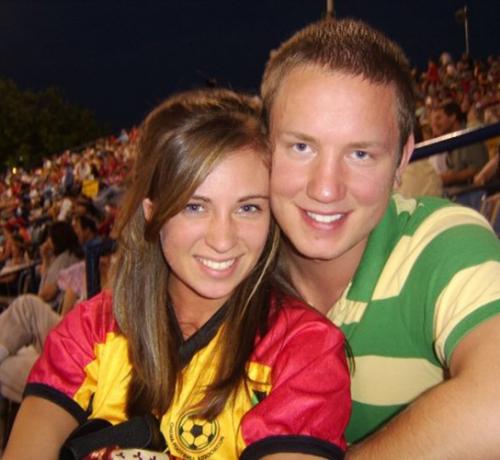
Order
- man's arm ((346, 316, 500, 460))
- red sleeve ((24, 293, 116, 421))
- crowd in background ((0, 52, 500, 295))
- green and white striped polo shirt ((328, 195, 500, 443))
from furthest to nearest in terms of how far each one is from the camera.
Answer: crowd in background ((0, 52, 500, 295))
red sleeve ((24, 293, 116, 421))
green and white striped polo shirt ((328, 195, 500, 443))
man's arm ((346, 316, 500, 460))

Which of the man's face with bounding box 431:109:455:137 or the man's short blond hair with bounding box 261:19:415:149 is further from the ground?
the man's short blond hair with bounding box 261:19:415:149

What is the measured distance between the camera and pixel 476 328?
122 cm

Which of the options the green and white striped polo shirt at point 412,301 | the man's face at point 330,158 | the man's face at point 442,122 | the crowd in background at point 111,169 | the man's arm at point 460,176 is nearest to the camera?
the green and white striped polo shirt at point 412,301

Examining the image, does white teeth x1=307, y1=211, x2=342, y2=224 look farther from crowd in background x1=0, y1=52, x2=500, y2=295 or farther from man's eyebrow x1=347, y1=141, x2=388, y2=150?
crowd in background x1=0, y1=52, x2=500, y2=295

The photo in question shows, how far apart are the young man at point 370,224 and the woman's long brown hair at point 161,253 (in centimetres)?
12

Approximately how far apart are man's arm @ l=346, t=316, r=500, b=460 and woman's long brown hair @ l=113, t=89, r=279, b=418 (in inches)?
15.4

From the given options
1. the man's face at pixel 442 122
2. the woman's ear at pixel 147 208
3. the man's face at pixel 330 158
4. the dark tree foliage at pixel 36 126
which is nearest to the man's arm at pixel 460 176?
the man's face at pixel 442 122

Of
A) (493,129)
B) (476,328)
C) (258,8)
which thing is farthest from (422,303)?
(258,8)

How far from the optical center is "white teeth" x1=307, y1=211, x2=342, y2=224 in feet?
5.14

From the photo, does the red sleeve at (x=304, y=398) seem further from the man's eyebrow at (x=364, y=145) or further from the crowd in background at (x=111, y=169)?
the crowd in background at (x=111, y=169)

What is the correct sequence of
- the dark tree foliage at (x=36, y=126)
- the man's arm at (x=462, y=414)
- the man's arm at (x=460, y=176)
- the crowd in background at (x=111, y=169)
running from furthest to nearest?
the dark tree foliage at (x=36, y=126), the crowd in background at (x=111, y=169), the man's arm at (x=460, y=176), the man's arm at (x=462, y=414)

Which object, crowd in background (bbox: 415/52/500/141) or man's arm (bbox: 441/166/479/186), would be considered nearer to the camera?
man's arm (bbox: 441/166/479/186)

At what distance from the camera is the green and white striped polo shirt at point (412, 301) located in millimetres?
1275

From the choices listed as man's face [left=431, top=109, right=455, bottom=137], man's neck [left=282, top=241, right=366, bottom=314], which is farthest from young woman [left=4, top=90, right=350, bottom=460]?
man's face [left=431, top=109, right=455, bottom=137]
